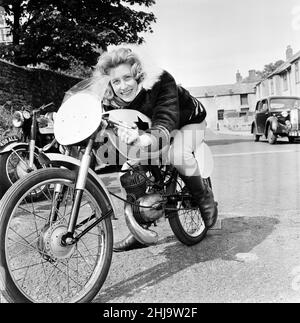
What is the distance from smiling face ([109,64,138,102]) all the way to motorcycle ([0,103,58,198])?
248 centimetres

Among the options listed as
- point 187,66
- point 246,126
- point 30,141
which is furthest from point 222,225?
point 246,126

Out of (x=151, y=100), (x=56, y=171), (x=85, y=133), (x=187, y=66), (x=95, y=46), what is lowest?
(x=56, y=171)

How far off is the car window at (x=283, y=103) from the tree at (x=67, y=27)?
20.6ft

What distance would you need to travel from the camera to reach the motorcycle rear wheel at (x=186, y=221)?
3.44 meters

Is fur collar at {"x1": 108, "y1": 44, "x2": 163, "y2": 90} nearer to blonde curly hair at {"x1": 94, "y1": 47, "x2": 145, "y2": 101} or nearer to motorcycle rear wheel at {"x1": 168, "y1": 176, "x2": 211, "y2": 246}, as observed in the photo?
blonde curly hair at {"x1": 94, "y1": 47, "x2": 145, "y2": 101}

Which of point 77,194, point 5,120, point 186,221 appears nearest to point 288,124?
point 5,120

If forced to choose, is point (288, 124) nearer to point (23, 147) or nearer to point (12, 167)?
point (23, 147)

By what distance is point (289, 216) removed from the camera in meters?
4.48

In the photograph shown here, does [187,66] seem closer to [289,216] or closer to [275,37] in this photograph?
[275,37]

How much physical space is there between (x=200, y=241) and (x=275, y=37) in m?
1.75

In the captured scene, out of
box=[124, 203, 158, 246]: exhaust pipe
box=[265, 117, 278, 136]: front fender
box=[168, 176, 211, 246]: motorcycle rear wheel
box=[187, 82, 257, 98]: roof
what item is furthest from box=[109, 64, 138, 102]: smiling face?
box=[187, 82, 257, 98]: roof

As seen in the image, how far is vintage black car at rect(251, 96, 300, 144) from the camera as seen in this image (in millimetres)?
15961

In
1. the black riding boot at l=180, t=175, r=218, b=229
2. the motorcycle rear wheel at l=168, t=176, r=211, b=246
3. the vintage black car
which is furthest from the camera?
the vintage black car
